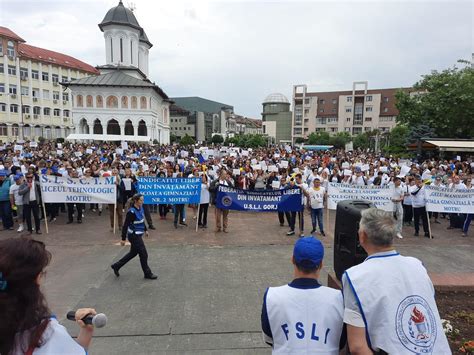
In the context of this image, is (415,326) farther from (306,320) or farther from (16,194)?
(16,194)

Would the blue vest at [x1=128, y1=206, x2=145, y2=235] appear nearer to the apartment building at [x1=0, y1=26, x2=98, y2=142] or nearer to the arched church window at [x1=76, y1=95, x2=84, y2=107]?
the arched church window at [x1=76, y1=95, x2=84, y2=107]

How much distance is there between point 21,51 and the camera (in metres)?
66.9

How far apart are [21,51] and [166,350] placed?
261ft

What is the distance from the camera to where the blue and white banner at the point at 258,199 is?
1034cm

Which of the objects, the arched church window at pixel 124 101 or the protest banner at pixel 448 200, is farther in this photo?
the arched church window at pixel 124 101

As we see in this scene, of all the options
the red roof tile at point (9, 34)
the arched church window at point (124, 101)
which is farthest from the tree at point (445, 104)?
the red roof tile at point (9, 34)

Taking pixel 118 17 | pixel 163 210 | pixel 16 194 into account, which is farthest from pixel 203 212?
pixel 118 17

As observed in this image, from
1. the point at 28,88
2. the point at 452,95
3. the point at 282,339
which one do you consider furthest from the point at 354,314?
the point at 28,88

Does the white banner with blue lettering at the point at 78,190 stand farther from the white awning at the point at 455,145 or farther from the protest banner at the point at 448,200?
the white awning at the point at 455,145

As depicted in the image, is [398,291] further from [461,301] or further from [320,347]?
[461,301]

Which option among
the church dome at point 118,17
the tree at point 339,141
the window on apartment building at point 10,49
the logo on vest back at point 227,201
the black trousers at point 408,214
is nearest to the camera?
the logo on vest back at point 227,201

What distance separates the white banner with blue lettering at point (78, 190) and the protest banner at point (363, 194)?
685 centimetres

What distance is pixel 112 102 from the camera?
211ft

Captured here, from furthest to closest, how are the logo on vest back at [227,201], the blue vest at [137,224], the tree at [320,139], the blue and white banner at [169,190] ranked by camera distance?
the tree at [320,139] → the blue and white banner at [169,190] → the logo on vest back at [227,201] → the blue vest at [137,224]
